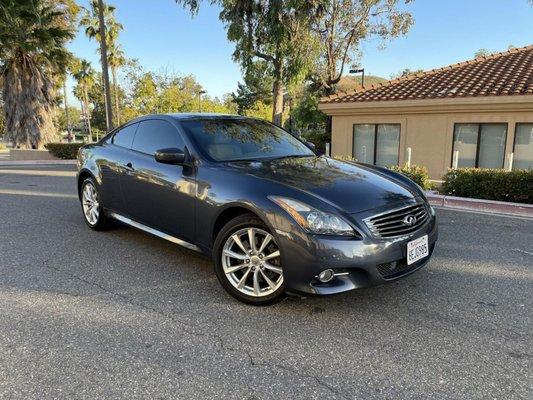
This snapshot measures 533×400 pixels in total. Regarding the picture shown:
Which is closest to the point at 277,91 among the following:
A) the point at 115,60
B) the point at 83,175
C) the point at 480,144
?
the point at 480,144

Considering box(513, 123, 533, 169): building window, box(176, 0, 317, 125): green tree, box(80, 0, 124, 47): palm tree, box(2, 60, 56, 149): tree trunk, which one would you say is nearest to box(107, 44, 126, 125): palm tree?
box(80, 0, 124, 47): palm tree

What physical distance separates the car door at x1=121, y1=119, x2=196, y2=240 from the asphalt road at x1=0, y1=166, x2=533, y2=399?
0.48 metres

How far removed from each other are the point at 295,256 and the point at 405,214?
101cm

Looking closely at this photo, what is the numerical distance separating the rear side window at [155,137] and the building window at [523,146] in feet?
36.5

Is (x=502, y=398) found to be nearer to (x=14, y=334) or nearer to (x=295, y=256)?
(x=295, y=256)

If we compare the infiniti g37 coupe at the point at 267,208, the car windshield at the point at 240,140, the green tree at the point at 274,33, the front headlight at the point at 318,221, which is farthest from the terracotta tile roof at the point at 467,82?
the front headlight at the point at 318,221

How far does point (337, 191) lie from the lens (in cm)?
336

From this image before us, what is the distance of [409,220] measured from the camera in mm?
3424

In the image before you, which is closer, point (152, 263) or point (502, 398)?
point (502, 398)

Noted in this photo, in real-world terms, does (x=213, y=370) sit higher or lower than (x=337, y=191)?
lower

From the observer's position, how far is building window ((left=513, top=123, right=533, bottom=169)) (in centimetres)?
1203

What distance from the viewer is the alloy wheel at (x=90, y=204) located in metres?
5.71

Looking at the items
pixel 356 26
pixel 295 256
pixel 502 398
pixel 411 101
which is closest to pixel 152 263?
pixel 295 256

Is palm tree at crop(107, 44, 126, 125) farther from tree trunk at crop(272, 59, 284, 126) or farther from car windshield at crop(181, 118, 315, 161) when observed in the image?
car windshield at crop(181, 118, 315, 161)
